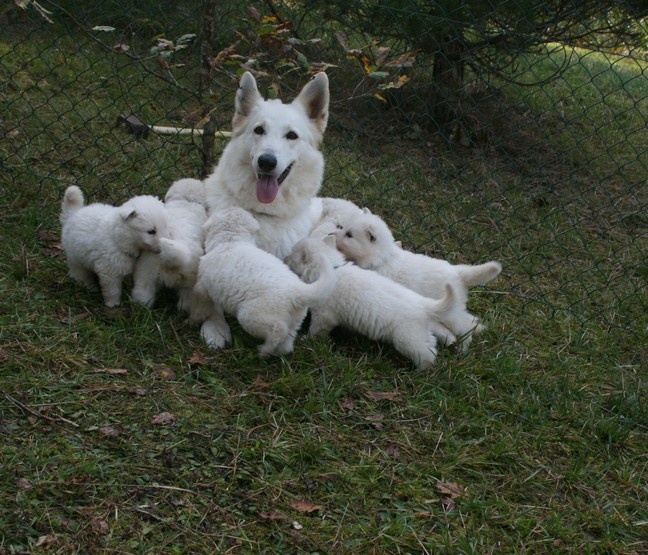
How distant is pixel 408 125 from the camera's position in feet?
23.8

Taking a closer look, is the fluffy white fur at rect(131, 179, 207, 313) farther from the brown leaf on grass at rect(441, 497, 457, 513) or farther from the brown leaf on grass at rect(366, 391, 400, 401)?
the brown leaf on grass at rect(441, 497, 457, 513)

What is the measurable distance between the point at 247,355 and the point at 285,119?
57.8 inches

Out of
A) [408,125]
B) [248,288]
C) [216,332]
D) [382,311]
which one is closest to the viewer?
[248,288]

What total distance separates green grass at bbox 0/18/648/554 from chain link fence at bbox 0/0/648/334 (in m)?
0.06

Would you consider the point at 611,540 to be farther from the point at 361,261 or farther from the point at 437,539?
the point at 361,261

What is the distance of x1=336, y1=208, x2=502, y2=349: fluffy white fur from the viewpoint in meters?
4.19

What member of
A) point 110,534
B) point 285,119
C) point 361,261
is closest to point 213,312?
point 361,261

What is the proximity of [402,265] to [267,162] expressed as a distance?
0.99 meters

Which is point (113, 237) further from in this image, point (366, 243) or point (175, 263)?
point (366, 243)

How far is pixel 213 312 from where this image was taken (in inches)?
157

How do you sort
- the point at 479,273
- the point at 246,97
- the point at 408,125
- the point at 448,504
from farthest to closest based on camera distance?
the point at 408,125
the point at 246,97
the point at 479,273
the point at 448,504

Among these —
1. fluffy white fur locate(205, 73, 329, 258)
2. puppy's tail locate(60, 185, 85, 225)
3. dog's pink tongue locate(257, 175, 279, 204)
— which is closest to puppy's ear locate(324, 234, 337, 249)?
fluffy white fur locate(205, 73, 329, 258)

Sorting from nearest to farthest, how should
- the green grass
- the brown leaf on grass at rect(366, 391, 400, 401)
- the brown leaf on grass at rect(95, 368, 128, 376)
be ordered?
the green grass
the brown leaf on grass at rect(95, 368, 128, 376)
the brown leaf on grass at rect(366, 391, 400, 401)

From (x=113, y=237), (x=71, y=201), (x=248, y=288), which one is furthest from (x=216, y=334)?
(x=71, y=201)
